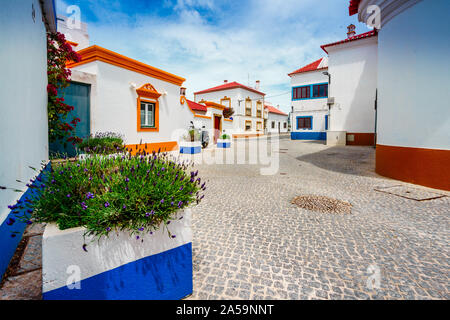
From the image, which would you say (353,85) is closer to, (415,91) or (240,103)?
(415,91)

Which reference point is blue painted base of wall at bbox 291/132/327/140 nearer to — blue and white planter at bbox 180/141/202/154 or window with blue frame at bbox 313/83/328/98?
window with blue frame at bbox 313/83/328/98

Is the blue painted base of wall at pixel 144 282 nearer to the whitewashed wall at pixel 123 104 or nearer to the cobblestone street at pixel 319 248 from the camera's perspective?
the cobblestone street at pixel 319 248

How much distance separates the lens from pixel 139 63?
417 inches

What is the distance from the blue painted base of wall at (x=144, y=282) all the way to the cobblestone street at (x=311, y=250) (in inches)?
10.5

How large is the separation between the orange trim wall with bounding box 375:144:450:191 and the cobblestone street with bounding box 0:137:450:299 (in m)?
1.01

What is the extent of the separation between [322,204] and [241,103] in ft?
95.7

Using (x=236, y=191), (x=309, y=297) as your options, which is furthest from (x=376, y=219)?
(x=236, y=191)

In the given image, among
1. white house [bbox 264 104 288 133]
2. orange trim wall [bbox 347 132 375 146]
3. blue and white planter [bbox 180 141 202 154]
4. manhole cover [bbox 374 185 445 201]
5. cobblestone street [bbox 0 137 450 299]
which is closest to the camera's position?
cobblestone street [bbox 0 137 450 299]

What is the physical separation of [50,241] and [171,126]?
40.1ft

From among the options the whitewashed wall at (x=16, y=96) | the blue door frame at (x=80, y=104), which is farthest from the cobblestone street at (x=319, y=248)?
the blue door frame at (x=80, y=104)

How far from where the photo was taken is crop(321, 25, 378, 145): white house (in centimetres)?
1703

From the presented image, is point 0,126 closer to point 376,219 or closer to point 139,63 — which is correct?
point 376,219

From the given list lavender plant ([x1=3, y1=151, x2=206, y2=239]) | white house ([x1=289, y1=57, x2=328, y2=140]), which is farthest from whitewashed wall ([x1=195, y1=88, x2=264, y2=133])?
lavender plant ([x1=3, y1=151, x2=206, y2=239])
